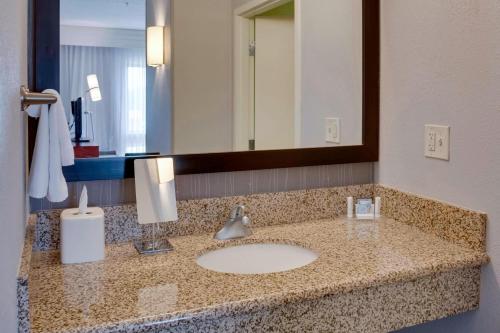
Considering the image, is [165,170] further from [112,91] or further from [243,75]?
[243,75]

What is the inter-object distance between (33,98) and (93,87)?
402mm

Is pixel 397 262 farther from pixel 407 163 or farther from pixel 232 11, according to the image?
pixel 232 11

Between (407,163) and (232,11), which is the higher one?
(232,11)

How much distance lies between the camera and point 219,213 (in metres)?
1.58

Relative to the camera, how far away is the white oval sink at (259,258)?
1.44 m

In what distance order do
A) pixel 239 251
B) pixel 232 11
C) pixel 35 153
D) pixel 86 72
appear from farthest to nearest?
pixel 232 11 → pixel 239 251 → pixel 86 72 → pixel 35 153

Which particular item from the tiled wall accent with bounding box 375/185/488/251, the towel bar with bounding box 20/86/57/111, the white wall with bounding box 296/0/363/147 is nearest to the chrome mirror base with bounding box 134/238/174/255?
the towel bar with bounding box 20/86/57/111

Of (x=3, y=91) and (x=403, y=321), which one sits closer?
(x=3, y=91)

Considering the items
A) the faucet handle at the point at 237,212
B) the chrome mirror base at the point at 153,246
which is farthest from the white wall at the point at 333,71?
the chrome mirror base at the point at 153,246

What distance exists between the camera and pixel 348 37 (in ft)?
5.90

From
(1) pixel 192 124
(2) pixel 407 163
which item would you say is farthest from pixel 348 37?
(1) pixel 192 124

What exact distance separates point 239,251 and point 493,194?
749 mm

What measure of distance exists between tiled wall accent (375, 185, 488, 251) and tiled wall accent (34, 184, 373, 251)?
0.11 metres

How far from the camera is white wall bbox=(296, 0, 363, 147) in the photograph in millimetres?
→ 1743
